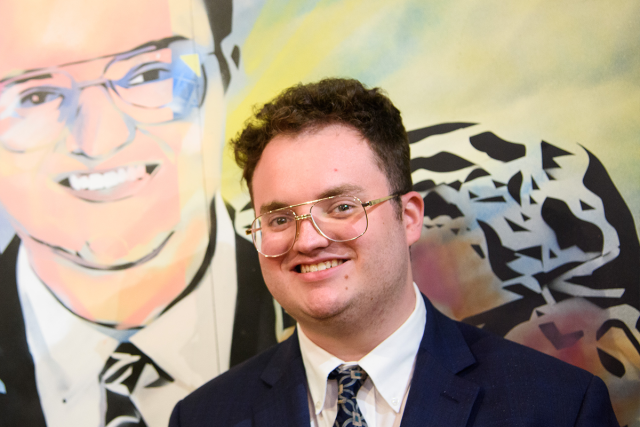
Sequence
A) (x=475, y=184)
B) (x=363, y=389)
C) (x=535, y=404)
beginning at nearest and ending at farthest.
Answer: (x=535, y=404) → (x=363, y=389) → (x=475, y=184)

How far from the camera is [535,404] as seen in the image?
1.48 m

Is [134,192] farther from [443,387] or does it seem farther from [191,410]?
[443,387]

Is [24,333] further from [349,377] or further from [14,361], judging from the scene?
[349,377]

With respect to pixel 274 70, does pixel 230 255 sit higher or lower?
lower

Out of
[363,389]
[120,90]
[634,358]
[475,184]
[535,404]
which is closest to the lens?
[535,404]

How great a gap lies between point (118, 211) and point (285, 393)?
100 centimetres

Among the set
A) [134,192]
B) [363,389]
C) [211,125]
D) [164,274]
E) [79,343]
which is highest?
[211,125]

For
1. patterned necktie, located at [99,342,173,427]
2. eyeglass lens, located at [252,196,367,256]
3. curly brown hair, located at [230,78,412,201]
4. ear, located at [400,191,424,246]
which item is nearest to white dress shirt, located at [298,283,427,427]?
ear, located at [400,191,424,246]

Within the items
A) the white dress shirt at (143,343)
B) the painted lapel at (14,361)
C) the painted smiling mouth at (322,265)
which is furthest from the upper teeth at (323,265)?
the painted lapel at (14,361)

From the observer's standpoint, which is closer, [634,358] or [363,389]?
[363,389]

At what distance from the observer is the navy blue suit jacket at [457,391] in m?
1.47

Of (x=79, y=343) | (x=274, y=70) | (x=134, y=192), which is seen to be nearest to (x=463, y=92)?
(x=274, y=70)

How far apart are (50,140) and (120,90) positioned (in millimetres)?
347

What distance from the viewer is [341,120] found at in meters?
1.65
